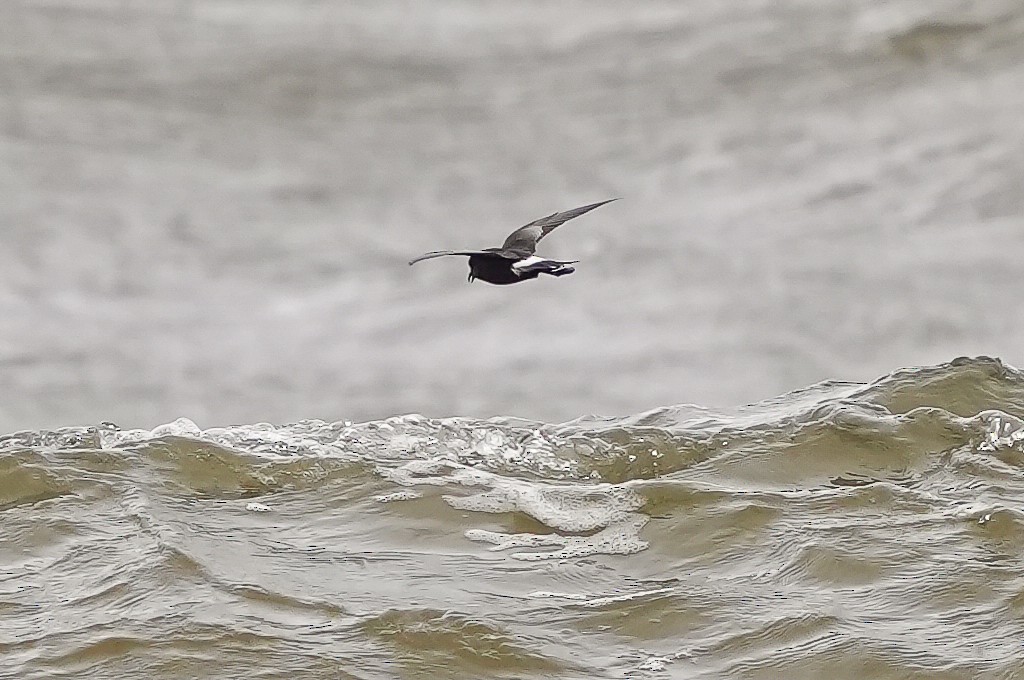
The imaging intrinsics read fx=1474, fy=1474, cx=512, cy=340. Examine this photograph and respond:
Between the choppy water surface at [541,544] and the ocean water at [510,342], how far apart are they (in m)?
0.01

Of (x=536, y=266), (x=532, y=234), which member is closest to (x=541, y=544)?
(x=536, y=266)

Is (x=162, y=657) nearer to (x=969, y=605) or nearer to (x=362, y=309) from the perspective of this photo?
(x=969, y=605)

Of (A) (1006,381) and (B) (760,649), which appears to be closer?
(B) (760,649)

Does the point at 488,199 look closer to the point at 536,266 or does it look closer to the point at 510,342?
the point at 510,342

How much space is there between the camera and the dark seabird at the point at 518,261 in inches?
141

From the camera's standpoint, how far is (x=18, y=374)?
5750mm

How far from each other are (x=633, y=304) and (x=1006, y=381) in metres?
2.72

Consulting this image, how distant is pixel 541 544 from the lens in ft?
9.68

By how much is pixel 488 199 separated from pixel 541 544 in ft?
15.3

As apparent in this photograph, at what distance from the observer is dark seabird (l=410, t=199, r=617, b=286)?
3580mm

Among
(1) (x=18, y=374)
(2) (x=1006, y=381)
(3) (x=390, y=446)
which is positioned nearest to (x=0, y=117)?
(1) (x=18, y=374)

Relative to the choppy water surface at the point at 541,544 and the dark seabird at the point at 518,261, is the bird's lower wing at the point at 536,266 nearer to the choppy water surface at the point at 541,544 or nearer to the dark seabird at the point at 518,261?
the dark seabird at the point at 518,261

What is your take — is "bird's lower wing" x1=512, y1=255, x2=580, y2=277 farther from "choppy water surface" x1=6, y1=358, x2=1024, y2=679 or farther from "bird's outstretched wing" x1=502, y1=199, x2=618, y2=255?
"choppy water surface" x1=6, y1=358, x2=1024, y2=679

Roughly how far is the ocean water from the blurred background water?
2 centimetres
